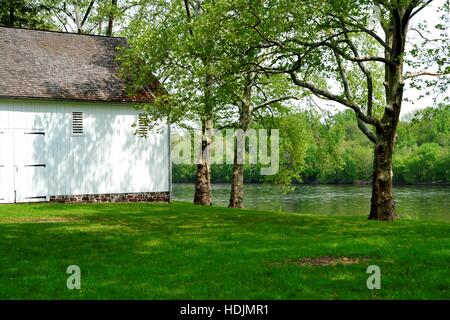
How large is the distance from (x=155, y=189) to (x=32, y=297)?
21.3 metres

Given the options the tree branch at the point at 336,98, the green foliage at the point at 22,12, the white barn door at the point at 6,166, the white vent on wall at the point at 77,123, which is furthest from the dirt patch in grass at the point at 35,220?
the green foliage at the point at 22,12

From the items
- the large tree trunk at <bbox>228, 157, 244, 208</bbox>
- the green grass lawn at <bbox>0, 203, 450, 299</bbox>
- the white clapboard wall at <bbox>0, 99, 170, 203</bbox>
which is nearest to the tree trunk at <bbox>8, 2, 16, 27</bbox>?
the white clapboard wall at <bbox>0, 99, 170, 203</bbox>

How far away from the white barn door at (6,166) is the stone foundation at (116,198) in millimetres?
1899

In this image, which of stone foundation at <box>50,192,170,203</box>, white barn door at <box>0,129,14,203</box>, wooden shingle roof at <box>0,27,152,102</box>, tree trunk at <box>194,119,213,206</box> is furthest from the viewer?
tree trunk at <box>194,119,213,206</box>

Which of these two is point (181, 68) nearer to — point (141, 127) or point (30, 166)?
point (141, 127)

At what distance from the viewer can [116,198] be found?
28.9 meters

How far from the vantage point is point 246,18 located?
63.3 feet

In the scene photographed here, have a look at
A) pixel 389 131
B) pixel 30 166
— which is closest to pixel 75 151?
pixel 30 166

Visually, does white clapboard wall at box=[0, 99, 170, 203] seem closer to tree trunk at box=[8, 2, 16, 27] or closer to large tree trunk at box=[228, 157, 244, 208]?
large tree trunk at box=[228, 157, 244, 208]

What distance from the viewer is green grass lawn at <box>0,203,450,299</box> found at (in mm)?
8719

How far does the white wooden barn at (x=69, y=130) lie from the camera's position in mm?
26420

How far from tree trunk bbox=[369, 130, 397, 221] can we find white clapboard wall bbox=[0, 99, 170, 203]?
1097cm

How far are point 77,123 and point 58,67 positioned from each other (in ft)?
10.3

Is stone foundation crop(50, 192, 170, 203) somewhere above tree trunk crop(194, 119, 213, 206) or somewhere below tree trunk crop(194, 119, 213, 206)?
below
